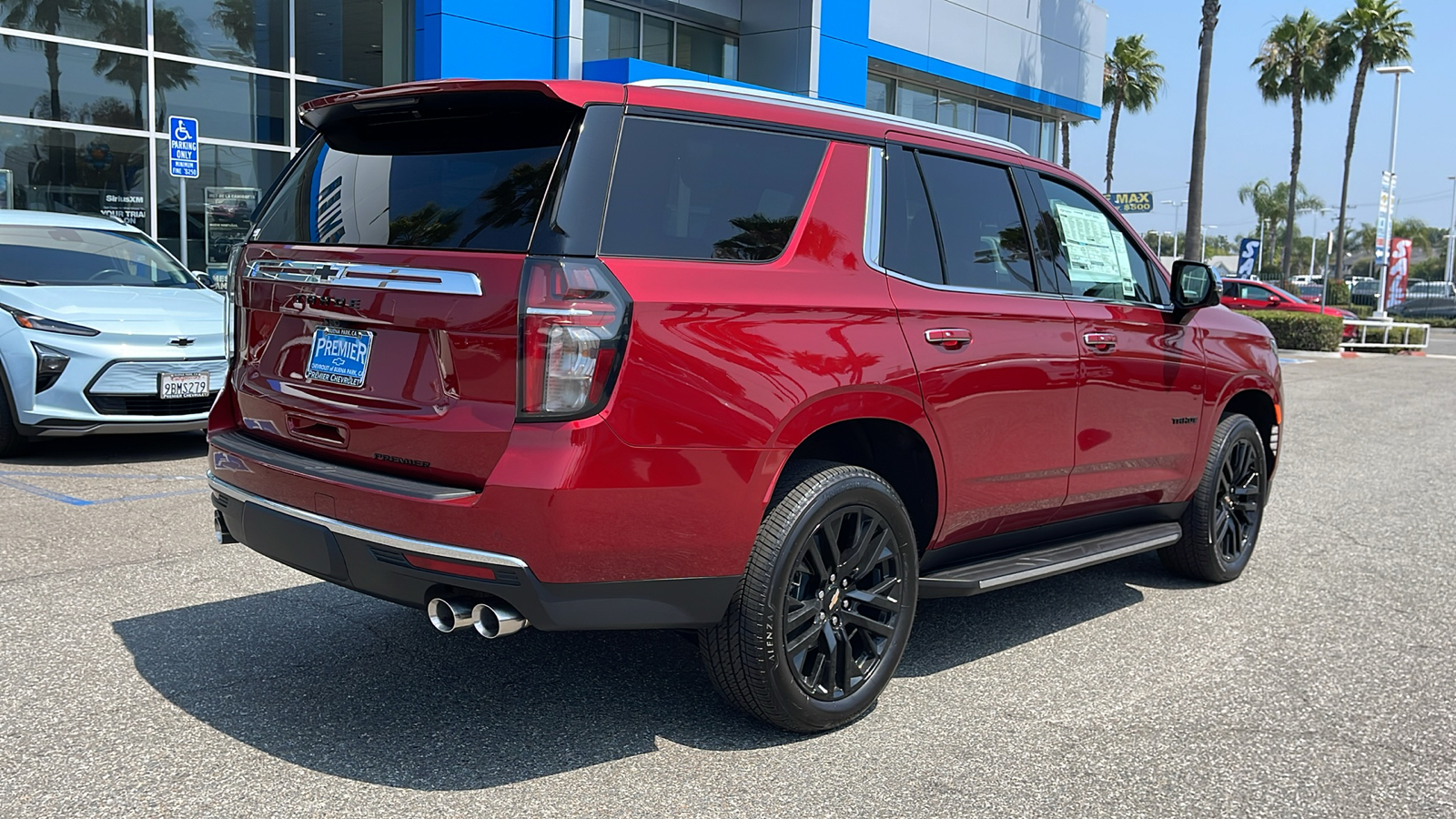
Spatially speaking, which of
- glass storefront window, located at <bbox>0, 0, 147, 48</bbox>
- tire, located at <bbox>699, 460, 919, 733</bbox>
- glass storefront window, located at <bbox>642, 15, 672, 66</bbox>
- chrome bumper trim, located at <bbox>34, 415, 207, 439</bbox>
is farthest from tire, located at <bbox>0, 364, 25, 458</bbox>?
glass storefront window, located at <bbox>642, 15, 672, 66</bbox>

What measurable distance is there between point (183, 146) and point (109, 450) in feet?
20.2

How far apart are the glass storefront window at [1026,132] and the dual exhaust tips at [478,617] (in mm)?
27936

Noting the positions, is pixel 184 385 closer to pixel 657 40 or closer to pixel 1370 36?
pixel 657 40

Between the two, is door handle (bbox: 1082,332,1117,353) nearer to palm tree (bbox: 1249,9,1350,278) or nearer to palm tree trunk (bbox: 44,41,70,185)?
palm tree trunk (bbox: 44,41,70,185)

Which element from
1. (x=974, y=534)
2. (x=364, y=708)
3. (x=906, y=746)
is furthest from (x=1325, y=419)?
(x=364, y=708)

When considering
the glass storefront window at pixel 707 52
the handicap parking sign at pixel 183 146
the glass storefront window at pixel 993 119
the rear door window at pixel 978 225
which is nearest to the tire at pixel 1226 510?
the rear door window at pixel 978 225

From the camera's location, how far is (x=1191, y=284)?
545cm

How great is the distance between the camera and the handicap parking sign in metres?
13.6

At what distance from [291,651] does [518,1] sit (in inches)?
525

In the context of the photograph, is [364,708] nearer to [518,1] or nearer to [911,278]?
[911,278]

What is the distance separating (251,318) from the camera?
3.98 metres

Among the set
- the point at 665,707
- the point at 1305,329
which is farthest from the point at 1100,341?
the point at 1305,329

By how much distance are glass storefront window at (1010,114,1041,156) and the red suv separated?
86.8 ft

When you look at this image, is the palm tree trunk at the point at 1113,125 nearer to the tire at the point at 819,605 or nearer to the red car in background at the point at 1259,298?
the red car in background at the point at 1259,298
